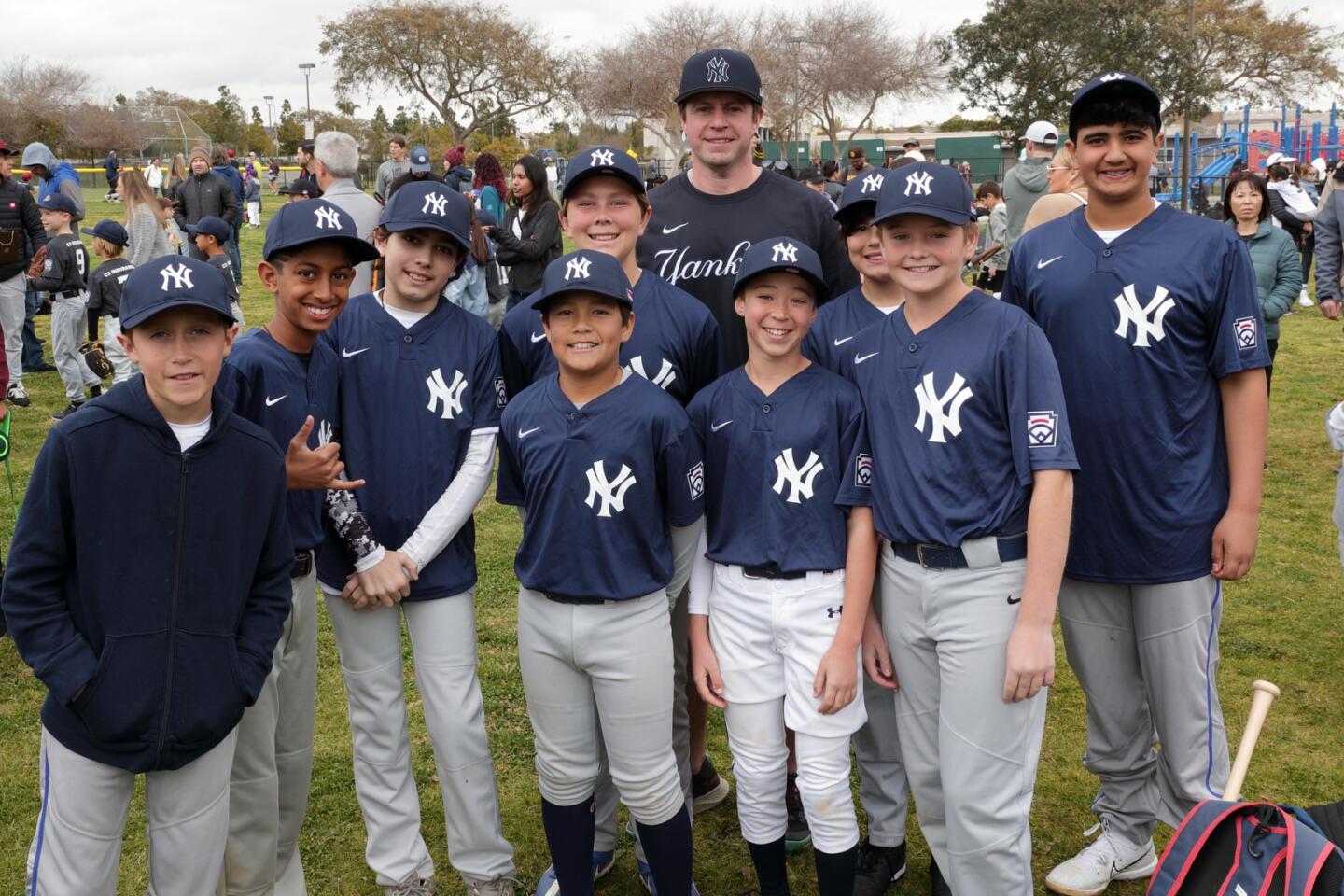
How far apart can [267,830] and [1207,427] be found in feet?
9.59

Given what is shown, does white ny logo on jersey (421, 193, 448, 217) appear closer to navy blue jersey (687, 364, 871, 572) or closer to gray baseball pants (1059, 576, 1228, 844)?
navy blue jersey (687, 364, 871, 572)

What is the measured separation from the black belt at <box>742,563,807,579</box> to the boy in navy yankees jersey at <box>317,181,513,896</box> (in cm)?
88

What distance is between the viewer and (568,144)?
6150 centimetres

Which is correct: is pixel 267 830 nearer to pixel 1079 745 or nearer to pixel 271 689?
pixel 271 689

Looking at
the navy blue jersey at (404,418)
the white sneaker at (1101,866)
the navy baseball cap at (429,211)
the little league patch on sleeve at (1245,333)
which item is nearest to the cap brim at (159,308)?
the navy blue jersey at (404,418)

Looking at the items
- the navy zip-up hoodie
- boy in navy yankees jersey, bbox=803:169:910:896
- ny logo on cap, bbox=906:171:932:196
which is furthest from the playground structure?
the navy zip-up hoodie

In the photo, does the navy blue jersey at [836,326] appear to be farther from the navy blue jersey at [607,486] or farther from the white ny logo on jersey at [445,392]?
the white ny logo on jersey at [445,392]

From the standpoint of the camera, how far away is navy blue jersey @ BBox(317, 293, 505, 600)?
339cm

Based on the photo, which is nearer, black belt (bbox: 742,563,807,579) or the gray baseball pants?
black belt (bbox: 742,563,807,579)

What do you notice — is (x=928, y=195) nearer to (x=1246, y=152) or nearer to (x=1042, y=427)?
(x=1042, y=427)

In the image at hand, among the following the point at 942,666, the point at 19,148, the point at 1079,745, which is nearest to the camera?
the point at 942,666

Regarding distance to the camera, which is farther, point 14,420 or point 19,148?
point 19,148

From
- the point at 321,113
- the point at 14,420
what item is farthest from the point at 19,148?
the point at 14,420

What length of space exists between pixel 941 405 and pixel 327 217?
1.83 m
